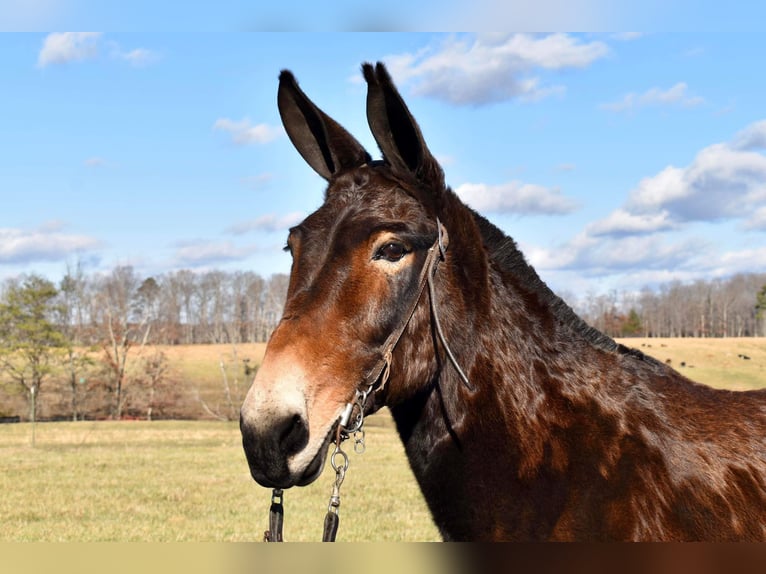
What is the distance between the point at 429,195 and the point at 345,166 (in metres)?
0.55

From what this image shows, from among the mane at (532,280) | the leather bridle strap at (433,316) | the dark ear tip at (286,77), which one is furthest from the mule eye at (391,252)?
the dark ear tip at (286,77)

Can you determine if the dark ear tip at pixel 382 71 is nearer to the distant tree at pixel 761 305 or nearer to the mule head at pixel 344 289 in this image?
the mule head at pixel 344 289

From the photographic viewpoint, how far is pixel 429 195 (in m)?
3.58

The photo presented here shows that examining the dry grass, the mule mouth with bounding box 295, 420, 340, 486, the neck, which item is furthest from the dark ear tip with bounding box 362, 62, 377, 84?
the dry grass

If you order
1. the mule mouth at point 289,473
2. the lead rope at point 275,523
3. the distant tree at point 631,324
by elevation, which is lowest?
the lead rope at point 275,523

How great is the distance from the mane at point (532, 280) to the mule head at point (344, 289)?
1.42ft

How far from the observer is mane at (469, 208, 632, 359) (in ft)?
12.3

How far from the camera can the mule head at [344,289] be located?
2.84 meters

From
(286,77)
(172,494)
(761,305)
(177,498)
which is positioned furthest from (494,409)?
(761,305)

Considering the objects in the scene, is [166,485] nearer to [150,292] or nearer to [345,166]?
[345,166]

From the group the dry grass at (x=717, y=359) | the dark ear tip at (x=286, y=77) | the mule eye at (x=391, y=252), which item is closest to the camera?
the mule eye at (x=391, y=252)

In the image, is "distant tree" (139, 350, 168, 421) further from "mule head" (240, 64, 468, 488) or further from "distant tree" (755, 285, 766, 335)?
"distant tree" (755, 285, 766, 335)

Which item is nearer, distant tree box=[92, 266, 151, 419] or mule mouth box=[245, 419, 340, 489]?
mule mouth box=[245, 419, 340, 489]

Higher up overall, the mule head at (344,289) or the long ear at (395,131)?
the long ear at (395,131)
